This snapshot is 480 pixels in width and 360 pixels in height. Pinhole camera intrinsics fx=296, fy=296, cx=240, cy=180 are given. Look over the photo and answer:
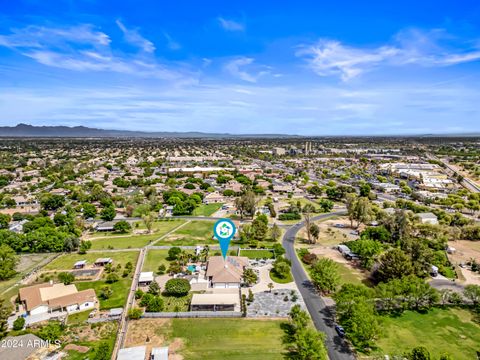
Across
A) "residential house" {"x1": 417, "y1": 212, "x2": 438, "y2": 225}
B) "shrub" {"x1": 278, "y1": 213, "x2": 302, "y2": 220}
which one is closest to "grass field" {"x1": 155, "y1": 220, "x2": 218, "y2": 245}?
"shrub" {"x1": 278, "y1": 213, "x2": 302, "y2": 220}

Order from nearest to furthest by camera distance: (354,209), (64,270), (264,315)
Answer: (264,315) → (64,270) → (354,209)

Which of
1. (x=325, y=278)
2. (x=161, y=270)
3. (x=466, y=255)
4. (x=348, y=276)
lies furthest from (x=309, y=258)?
(x=466, y=255)

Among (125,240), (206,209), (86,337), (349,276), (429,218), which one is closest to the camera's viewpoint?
(86,337)

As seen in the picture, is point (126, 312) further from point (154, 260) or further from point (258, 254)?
point (258, 254)

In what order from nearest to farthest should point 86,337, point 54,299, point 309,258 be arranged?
point 86,337, point 54,299, point 309,258

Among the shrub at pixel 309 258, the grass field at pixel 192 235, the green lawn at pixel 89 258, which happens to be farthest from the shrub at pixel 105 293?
the shrub at pixel 309 258

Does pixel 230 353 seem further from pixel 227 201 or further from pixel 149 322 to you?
pixel 227 201

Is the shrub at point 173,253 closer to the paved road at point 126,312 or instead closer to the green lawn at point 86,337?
the paved road at point 126,312

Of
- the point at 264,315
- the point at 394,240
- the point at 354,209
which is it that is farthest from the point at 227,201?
the point at 264,315
